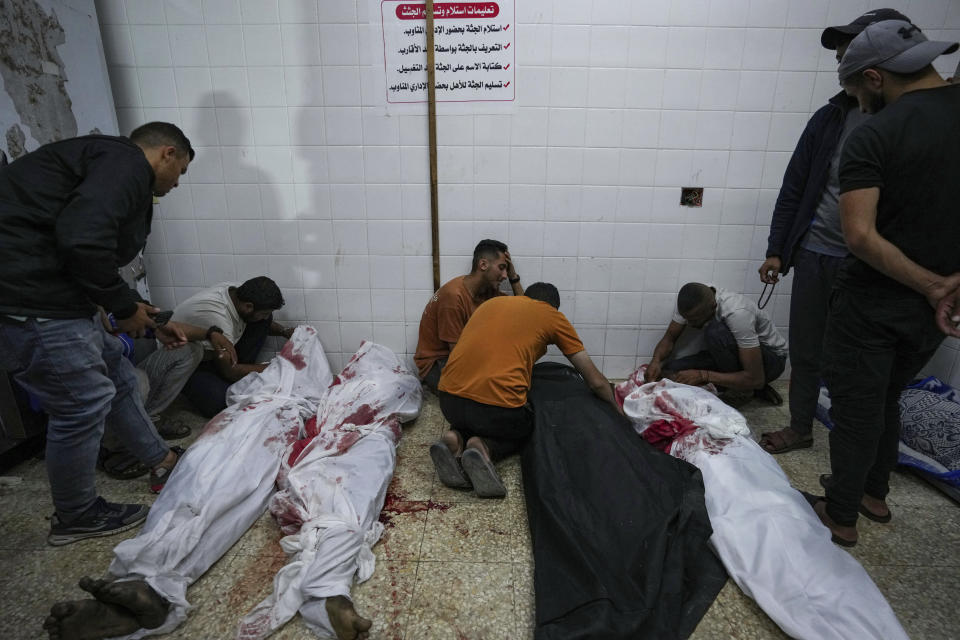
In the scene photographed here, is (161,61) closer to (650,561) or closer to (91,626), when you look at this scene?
(91,626)

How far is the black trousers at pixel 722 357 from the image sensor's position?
99.7 inches

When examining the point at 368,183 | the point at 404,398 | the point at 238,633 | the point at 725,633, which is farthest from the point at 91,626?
the point at 368,183

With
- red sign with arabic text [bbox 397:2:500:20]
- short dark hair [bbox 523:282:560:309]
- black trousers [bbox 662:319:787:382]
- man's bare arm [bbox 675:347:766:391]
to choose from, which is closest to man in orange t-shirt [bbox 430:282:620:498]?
short dark hair [bbox 523:282:560:309]

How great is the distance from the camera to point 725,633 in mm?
1338

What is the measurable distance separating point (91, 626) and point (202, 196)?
2170 millimetres

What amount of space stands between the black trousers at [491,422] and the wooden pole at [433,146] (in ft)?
3.23

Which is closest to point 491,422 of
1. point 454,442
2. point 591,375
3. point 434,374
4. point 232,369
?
point 454,442

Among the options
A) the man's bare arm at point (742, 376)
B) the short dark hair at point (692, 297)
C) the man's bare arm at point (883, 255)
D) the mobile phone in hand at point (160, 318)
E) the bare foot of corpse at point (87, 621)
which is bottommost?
the bare foot of corpse at point (87, 621)

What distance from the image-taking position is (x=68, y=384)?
5.04 ft

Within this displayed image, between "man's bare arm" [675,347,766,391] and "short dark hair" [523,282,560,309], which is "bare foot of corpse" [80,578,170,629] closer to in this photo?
"short dark hair" [523,282,560,309]

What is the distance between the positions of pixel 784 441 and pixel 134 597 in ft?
8.15

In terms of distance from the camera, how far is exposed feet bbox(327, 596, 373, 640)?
4.22 ft

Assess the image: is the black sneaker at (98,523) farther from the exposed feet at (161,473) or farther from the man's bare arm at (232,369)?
the man's bare arm at (232,369)

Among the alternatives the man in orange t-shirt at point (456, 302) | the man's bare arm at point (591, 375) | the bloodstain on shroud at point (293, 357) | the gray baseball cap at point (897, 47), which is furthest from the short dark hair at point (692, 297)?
the bloodstain on shroud at point (293, 357)
